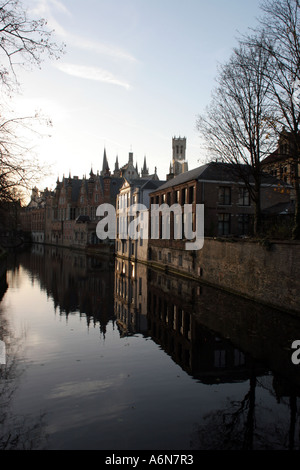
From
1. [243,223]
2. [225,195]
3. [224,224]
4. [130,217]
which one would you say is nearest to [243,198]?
[225,195]

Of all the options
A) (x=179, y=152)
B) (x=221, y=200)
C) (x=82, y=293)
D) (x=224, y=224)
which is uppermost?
(x=179, y=152)

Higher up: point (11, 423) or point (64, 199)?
point (64, 199)

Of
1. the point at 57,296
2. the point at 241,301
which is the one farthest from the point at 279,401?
the point at 57,296

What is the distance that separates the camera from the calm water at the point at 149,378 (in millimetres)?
5902

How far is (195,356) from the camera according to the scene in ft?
32.9

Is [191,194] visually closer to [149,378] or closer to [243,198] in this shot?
[243,198]

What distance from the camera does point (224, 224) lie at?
2958 centimetres

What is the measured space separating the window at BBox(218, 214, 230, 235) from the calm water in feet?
43.4

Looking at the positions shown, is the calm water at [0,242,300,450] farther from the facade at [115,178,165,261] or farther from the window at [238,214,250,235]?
the facade at [115,178,165,261]

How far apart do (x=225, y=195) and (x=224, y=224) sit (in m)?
2.53

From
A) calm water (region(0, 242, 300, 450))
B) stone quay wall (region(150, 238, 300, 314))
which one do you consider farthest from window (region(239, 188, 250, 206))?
calm water (region(0, 242, 300, 450))

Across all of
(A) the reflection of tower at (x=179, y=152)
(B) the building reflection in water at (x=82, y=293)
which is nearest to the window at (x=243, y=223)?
(B) the building reflection in water at (x=82, y=293)
